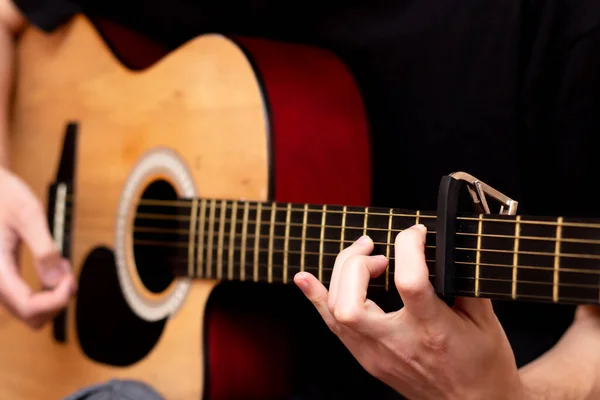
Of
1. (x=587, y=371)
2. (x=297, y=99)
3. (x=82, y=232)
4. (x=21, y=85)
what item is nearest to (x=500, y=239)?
(x=587, y=371)

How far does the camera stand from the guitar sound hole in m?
0.96

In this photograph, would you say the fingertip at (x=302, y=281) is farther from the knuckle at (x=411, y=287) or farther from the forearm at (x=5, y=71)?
the forearm at (x=5, y=71)

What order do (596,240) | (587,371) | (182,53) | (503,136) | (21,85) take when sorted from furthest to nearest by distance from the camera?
(21,85) < (182,53) < (503,136) < (587,371) < (596,240)

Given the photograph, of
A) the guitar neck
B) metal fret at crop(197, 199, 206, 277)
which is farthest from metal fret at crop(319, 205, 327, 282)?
metal fret at crop(197, 199, 206, 277)

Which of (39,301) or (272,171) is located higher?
(272,171)

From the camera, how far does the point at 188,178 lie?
952 millimetres

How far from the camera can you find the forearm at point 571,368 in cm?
75

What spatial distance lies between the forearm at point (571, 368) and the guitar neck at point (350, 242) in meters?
0.18

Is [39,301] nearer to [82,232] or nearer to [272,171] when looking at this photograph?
[82,232]

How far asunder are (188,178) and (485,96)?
1.32 ft

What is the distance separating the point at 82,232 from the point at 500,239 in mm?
719

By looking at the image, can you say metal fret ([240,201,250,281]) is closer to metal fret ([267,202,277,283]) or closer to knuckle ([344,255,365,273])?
metal fret ([267,202,277,283])

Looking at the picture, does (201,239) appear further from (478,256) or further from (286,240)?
(478,256)

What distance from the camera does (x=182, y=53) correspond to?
1020mm
